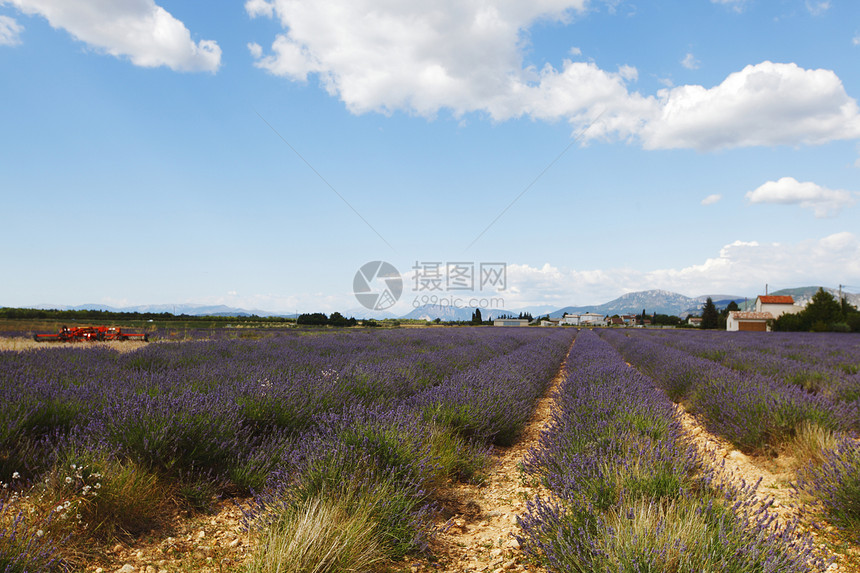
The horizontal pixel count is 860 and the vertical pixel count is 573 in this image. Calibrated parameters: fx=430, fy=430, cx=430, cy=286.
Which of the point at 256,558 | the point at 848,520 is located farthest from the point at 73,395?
the point at 848,520

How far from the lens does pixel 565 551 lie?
178 cm

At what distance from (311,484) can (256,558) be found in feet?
1.90

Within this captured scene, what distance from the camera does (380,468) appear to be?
98.4 inches

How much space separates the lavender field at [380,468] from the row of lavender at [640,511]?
0.03 ft

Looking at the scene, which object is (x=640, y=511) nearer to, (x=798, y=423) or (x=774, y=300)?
(x=798, y=423)

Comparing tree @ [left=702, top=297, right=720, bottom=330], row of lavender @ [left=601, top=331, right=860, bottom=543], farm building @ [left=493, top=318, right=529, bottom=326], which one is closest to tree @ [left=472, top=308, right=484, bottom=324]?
farm building @ [left=493, top=318, right=529, bottom=326]

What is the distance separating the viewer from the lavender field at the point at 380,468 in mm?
1681

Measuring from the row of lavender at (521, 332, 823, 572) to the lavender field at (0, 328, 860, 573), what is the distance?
0.03 feet

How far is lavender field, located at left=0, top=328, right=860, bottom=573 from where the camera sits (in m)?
Answer: 1.68

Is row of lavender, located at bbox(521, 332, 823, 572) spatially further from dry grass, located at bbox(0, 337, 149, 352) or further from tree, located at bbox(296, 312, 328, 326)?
tree, located at bbox(296, 312, 328, 326)

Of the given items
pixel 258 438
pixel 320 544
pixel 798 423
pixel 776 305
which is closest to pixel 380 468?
pixel 320 544

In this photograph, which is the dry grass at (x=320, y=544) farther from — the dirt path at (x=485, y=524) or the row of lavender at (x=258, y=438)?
the dirt path at (x=485, y=524)

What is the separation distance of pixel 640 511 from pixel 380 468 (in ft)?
4.54

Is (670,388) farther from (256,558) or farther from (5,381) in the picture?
(5,381)
